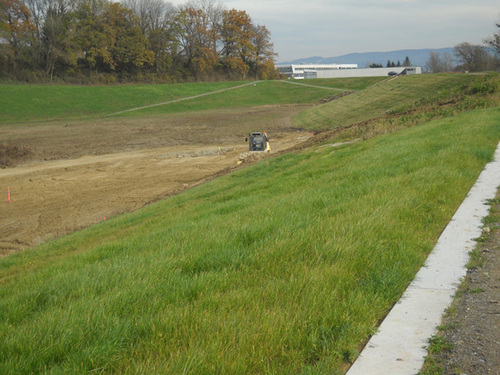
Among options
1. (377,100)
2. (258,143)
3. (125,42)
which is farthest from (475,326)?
(125,42)

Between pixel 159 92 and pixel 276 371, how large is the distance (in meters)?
76.0

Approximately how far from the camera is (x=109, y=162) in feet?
115

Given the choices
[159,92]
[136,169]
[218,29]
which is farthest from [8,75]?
[136,169]

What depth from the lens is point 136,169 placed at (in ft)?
107

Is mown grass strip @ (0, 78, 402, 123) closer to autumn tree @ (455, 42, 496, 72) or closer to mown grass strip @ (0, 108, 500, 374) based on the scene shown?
autumn tree @ (455, 42, 496, 72)

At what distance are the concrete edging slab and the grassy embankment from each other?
0.12 metres

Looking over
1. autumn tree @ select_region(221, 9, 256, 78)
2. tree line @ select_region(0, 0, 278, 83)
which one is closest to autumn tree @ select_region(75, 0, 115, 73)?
tree line @ select_region(0, 0, 278, 83)

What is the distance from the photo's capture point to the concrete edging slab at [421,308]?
12.0 ft

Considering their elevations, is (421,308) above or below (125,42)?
below

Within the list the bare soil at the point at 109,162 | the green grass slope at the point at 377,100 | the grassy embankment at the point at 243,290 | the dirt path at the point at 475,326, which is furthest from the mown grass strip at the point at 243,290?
the green grass slope at the point at 377,100

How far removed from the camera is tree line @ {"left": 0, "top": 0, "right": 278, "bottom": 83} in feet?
262

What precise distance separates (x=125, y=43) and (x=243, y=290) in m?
90.1

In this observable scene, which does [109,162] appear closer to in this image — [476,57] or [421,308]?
[421,308]

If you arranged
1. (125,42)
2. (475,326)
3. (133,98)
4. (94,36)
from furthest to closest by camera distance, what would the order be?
1. (125,42)
2. (94,36)
3. (133,98)
4. (475,326)
